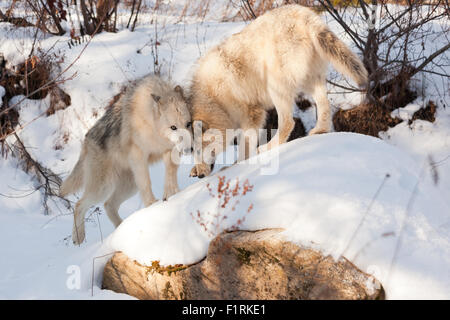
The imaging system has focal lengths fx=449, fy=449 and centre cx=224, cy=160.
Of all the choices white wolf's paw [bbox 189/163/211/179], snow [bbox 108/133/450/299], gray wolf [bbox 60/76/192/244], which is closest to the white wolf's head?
gray wolf [bbox 60/76/192/244]

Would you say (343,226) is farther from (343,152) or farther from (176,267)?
(176,267)

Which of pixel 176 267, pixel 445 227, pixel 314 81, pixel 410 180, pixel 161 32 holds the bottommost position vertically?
pixel 176 267

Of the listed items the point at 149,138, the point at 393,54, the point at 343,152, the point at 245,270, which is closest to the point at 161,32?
the point at 393,54

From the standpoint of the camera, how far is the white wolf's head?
450cm

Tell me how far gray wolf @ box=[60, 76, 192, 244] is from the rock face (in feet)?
5.31

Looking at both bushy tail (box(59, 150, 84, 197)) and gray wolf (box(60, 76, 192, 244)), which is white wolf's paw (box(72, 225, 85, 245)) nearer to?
gray wolf (box(60, 76, 192, 244))

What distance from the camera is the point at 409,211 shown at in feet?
9.09

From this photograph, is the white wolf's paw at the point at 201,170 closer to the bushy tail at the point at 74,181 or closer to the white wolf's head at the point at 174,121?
the white wolf's head at the point at 174,121

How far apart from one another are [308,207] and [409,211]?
618 mm

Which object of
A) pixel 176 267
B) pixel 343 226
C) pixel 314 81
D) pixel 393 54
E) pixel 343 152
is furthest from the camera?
pixel 393 54

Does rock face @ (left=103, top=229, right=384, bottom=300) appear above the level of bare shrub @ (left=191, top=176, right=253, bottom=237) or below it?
below

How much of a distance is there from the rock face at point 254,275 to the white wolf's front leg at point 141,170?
1.58m

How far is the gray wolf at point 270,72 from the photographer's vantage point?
14.2 ft

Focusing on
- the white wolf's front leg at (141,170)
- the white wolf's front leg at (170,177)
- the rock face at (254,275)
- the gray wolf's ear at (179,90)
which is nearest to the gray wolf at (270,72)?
the gray wolf's ear at (179,90)
